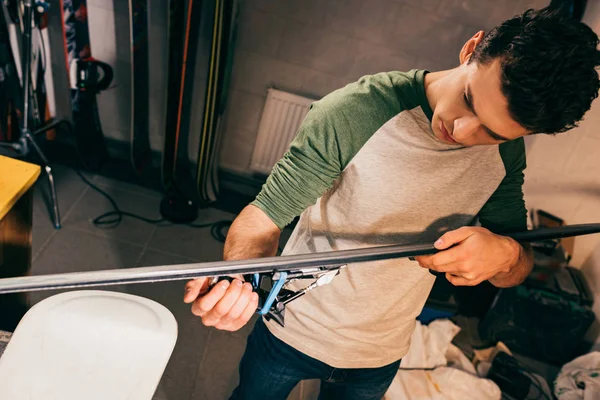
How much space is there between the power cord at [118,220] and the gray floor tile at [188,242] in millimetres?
33

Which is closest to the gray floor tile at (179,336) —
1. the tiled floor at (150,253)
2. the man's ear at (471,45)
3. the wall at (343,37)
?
the tiled floor at (150,253)

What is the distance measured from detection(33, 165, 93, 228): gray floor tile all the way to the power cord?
5 centimetres

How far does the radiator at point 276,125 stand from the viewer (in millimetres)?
2602

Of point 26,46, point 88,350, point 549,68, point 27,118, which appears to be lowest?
point 27,118

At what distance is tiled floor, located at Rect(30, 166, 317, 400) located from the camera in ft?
6.48

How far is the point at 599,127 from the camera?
234 centimetres

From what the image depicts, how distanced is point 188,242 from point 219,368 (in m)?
0.84

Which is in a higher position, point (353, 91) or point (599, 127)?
point (353, 91)

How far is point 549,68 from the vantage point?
0.72 metres

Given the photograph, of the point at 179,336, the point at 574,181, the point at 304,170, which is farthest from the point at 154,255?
the point at 574,181

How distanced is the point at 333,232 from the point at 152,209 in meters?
2.01

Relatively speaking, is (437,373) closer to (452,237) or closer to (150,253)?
(452,237)

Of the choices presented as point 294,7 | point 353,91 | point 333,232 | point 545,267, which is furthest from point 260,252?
point 545,267

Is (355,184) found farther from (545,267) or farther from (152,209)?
(152,209)
